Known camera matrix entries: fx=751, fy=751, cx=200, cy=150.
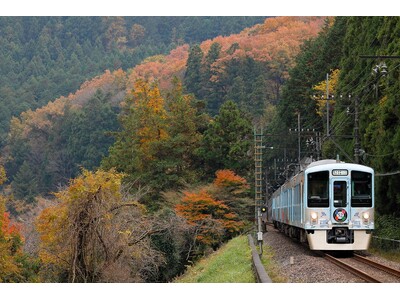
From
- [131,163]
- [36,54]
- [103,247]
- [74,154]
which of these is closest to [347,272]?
[103,247]

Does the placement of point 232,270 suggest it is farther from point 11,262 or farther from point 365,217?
point 11,262

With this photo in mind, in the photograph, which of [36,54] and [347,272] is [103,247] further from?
[36,54]

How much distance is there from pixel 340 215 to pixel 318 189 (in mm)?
912

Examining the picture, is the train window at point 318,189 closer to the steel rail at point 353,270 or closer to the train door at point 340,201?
the train door at point 340,201

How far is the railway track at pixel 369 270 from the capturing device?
14444 millimetres

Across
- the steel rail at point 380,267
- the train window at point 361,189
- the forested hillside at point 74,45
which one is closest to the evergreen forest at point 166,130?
the forested hillside at point 74,45

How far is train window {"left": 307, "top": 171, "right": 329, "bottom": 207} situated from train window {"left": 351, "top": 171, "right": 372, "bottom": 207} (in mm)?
649

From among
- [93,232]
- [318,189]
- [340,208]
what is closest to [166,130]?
[93,232]

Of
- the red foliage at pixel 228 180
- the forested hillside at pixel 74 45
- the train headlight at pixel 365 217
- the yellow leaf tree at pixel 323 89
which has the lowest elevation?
the train headlight at pixel 365 217

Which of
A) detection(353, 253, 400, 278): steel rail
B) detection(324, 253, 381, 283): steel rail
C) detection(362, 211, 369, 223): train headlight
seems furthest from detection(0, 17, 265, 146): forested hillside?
detection(324, 253, 381, 283): steel rail

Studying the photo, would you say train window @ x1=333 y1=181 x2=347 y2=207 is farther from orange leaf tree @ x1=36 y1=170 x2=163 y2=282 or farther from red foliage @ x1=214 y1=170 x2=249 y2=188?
red foliage @ x1=214 y1=170 x2=249 y2=188

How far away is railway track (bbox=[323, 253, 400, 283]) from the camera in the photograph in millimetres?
14444

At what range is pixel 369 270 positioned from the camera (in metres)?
16.2

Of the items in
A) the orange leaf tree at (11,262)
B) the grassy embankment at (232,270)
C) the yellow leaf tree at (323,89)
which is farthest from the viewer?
the yellow leaf tree at (323,89)
